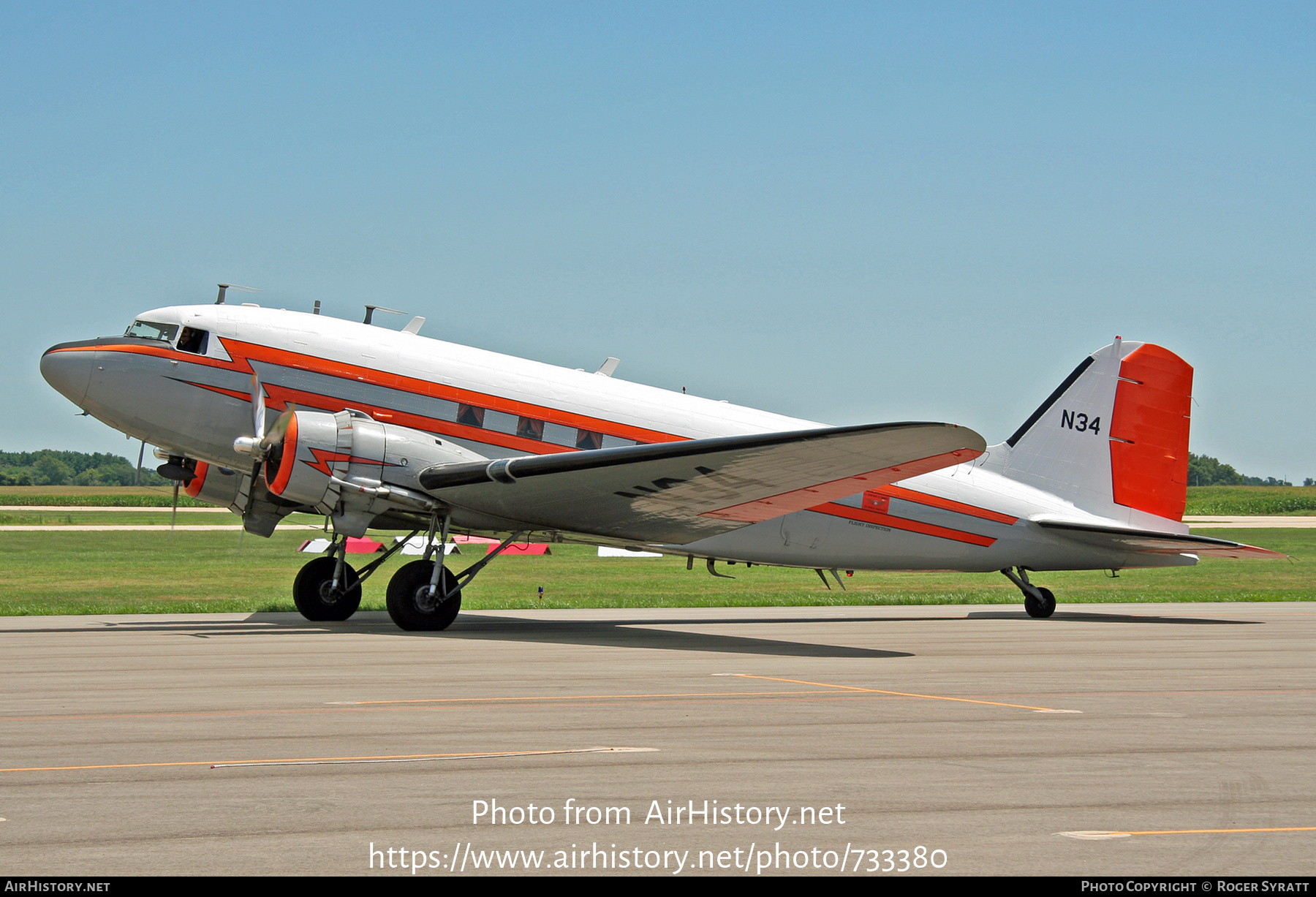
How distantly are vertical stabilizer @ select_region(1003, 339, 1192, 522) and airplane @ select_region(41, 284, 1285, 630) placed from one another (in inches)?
22.0

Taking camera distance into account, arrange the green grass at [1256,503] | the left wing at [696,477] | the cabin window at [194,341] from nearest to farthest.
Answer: the left wing at [696,477] < the cabin window at [194,341] < the green grass at [1256,503]

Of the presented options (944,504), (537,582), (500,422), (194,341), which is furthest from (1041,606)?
(537,582)

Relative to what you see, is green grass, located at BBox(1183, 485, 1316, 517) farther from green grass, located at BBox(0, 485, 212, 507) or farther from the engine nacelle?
the engine nacelle

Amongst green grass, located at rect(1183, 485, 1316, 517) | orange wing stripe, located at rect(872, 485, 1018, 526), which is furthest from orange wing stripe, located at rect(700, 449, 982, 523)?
green grass, located at rect(1183, 485, 1316, 517)

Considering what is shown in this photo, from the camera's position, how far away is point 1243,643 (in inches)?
672

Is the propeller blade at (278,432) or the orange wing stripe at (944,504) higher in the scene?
the orange wing stripe at (944,504)

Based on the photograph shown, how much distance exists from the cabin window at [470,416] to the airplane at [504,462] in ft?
0.09

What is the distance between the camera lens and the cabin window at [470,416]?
18.3 meters

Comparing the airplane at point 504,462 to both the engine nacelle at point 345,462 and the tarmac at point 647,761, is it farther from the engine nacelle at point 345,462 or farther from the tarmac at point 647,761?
the tarmac at point 647,761

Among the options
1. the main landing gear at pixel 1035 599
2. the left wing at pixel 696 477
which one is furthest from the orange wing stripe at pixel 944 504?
the left wing at pixel 696 477

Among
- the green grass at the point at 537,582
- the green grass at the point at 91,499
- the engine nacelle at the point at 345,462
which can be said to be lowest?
the green grass at the point at 91,499

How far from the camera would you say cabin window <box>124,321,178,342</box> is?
17.9m

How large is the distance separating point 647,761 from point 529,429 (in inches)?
462
